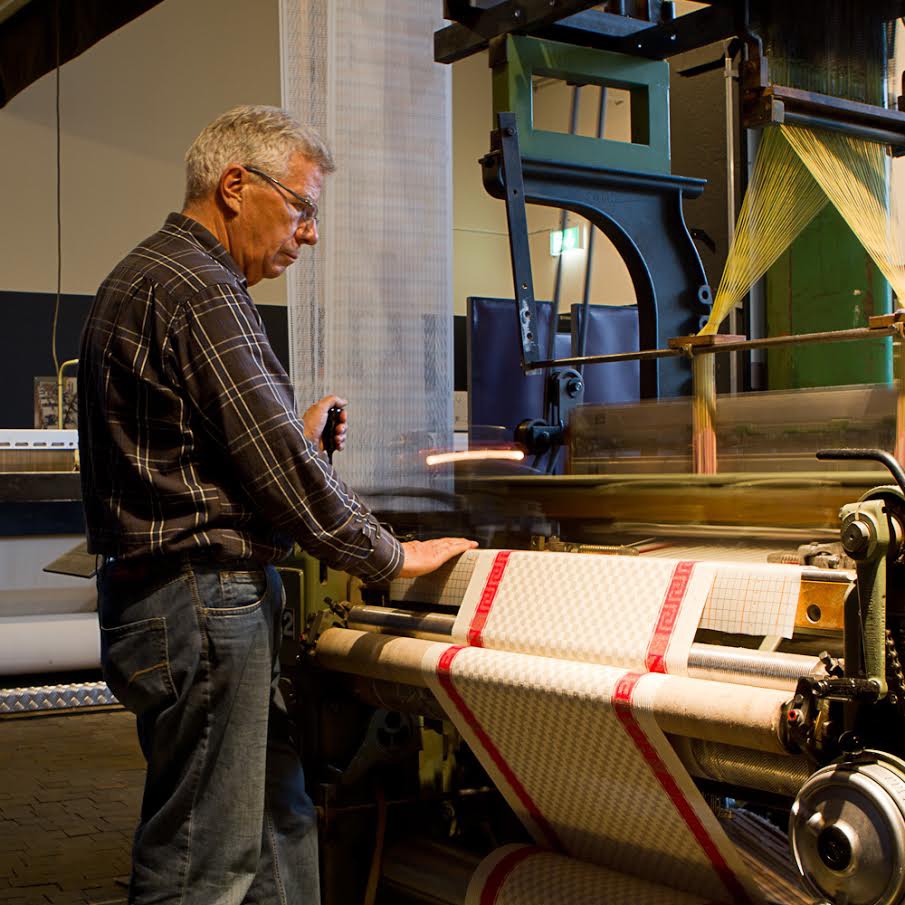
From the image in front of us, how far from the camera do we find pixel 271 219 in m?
1.77

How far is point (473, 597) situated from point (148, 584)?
45 cm

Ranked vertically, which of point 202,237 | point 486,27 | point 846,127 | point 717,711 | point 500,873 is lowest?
point 500,873

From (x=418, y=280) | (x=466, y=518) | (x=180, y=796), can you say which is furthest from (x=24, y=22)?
(x=180, y=796)

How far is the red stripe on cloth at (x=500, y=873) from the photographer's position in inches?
69.6

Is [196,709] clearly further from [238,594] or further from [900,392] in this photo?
[900,392]

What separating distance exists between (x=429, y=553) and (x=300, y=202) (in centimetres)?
54

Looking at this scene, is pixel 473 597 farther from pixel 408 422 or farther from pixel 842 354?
pixel 842 354

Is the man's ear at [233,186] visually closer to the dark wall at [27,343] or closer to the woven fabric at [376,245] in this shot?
the woven fabric at [376,245]

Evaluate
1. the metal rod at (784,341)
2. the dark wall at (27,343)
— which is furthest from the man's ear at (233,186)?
the dark wall at (27,343)

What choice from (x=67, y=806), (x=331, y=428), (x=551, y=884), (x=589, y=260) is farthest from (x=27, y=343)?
(x=551, y=884)

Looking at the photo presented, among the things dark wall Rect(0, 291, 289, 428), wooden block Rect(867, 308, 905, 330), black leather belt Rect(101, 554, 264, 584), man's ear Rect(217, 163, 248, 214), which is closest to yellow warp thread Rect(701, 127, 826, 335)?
wooden block Rect(867, 308, 905, 330)

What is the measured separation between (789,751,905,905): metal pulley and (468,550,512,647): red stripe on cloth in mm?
605

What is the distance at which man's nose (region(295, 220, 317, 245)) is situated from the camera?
180cm

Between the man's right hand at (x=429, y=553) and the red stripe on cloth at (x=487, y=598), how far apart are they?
0.26 ft
